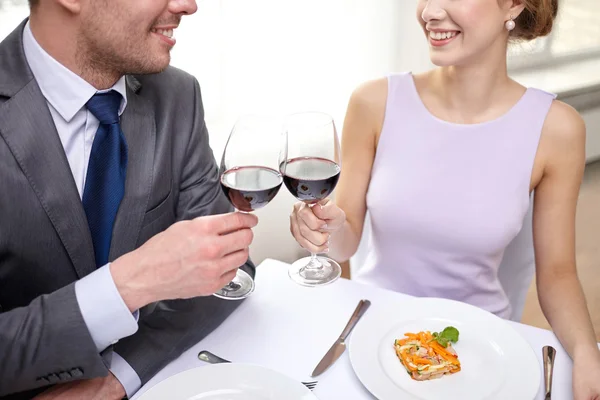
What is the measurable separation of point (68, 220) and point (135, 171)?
0.20 meters

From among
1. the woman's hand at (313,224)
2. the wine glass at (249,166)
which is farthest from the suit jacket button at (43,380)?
the woman's hand at (313,224)

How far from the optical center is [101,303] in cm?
107

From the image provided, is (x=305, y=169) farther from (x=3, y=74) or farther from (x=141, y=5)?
(x=3, y=74)

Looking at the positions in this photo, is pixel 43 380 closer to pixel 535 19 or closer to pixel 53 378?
pixel 53 378

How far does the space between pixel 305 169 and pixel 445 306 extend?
1.36ft

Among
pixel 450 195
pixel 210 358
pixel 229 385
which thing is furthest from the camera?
pixel 450 195

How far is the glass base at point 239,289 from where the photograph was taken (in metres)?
1.27

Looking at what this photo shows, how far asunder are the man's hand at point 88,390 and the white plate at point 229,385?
16 centimetres

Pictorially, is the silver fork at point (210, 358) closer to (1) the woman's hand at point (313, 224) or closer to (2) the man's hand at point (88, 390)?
(2) the man's hand at point (88, 390)

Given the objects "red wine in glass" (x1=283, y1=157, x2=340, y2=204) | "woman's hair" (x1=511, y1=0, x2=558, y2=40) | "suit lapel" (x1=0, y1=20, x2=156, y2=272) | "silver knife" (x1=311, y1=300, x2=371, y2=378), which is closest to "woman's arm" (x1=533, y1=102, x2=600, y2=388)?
"woman's hair" (x1=511, y1=0, x2=558, y2=40)

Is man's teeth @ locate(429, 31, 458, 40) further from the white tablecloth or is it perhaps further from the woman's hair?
the white tablecloth

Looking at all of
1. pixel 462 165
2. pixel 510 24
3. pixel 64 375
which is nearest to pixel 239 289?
pixel 64 375

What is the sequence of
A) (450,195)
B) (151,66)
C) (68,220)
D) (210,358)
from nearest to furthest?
1. (210,358)
2. (68,220)
3. (151,66)
4. (450,195)

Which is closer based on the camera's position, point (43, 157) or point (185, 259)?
point (185, 259)
